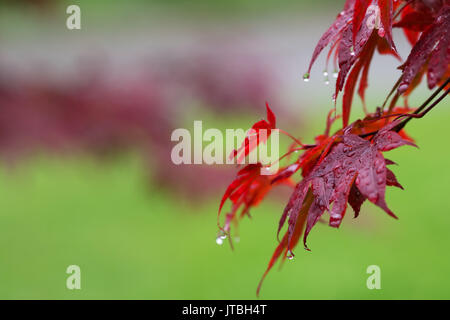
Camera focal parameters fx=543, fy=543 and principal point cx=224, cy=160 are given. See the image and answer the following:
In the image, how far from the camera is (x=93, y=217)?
3.74m

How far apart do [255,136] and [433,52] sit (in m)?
0.30

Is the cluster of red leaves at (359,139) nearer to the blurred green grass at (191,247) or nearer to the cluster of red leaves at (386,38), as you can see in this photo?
the cluster of red leaves at (386,38)

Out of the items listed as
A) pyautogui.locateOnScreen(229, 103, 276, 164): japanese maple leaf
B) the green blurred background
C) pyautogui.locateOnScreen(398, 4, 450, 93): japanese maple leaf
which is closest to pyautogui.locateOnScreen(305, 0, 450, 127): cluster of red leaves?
pyautogui.locateOnScreen(398, 4, 450, 93): japanese maple leaf

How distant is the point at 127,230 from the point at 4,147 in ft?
4.27

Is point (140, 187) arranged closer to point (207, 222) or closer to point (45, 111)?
point (207, 222)

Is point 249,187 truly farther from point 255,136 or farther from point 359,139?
point 359,139

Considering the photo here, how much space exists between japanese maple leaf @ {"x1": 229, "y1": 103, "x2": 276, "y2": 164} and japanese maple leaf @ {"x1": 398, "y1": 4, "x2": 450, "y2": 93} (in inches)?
8.3

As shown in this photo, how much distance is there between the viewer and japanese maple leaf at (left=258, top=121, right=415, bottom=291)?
72 centimetres

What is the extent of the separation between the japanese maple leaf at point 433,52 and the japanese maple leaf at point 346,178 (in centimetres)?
8

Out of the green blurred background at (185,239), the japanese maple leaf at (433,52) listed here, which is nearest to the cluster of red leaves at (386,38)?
the japanese maple leaf at (433,52)

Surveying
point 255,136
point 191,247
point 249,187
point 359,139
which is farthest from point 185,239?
point 359,139

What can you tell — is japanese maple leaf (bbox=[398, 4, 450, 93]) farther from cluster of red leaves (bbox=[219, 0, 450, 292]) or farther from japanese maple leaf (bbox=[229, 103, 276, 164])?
japanese maple leaf (bbox=[229, 103, 276, 164])

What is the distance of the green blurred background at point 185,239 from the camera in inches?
106

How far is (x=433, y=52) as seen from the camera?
0.77m
